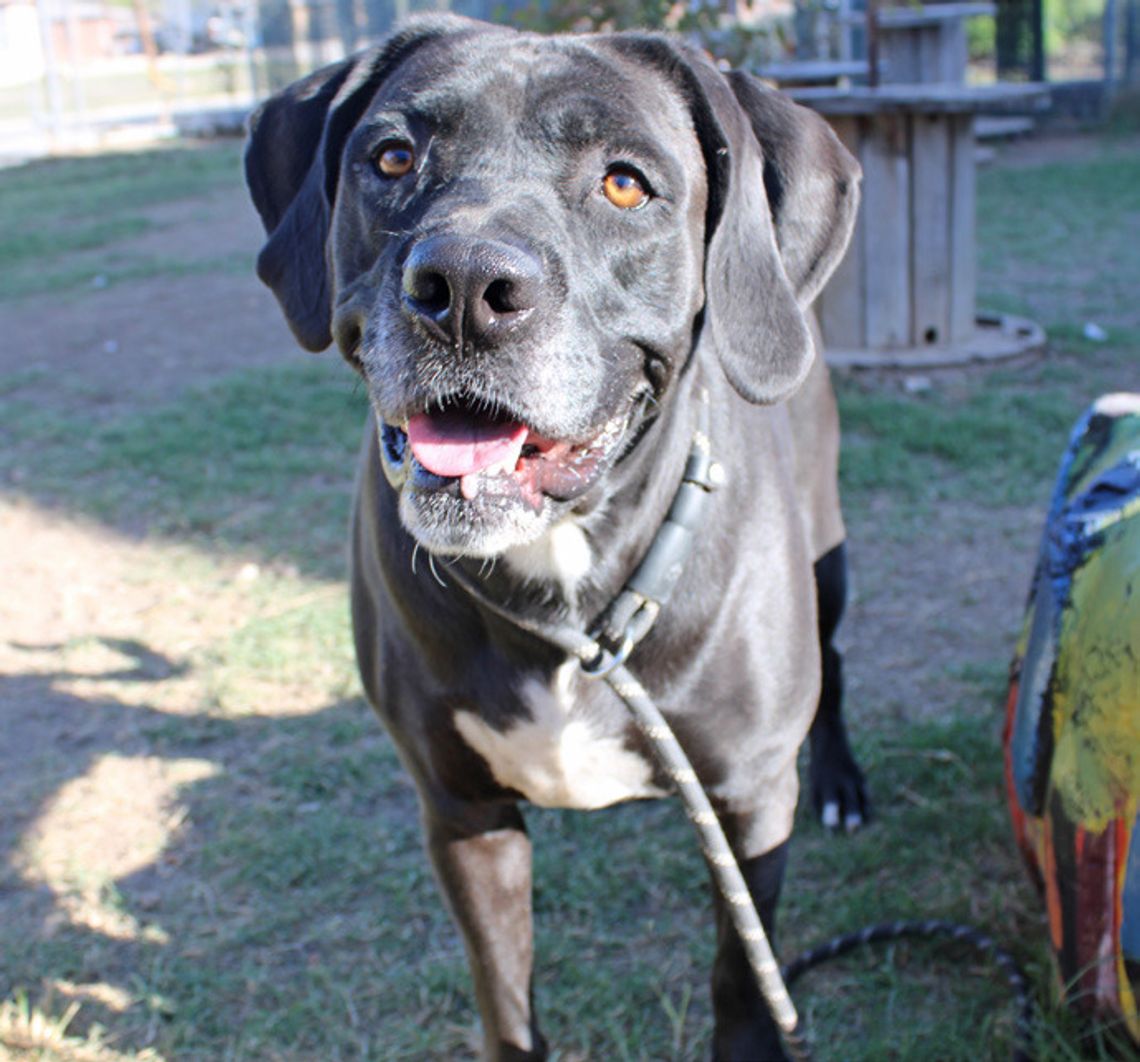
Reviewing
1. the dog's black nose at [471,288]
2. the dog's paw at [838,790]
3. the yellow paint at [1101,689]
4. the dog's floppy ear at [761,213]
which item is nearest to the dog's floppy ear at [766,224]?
the dog's floppy ear at [761,213]

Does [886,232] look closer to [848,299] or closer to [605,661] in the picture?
[848,299]

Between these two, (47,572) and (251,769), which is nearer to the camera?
(251,769)

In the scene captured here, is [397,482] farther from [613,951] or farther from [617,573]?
[613,951]

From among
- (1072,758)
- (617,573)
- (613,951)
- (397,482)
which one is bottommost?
(613,951)

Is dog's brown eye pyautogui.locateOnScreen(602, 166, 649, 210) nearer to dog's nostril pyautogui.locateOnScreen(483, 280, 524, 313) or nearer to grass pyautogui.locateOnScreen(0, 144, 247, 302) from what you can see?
dog's nostril pyautogui.locateOnScreen(483, 280, 524, 313)

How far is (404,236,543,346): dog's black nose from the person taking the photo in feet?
5.76

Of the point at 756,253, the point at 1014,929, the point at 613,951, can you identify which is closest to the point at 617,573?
the point at 756,253

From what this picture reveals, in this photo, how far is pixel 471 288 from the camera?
5.85 ft

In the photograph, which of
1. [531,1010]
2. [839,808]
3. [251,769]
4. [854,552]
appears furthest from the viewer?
[854,552]

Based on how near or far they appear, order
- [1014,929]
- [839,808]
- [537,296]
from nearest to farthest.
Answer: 1. [537,296]
2. [1014,929]
3. [839,808]

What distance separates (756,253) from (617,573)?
0.56m

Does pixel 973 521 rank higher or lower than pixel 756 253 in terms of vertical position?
lower

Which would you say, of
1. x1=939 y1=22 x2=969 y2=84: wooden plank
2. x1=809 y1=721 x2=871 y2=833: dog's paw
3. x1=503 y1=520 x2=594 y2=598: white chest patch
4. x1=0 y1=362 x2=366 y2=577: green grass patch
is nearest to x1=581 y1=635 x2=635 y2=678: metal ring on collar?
x1=503 y1=520 x2=594 y2=598: white chest patch

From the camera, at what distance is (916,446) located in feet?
17.5
